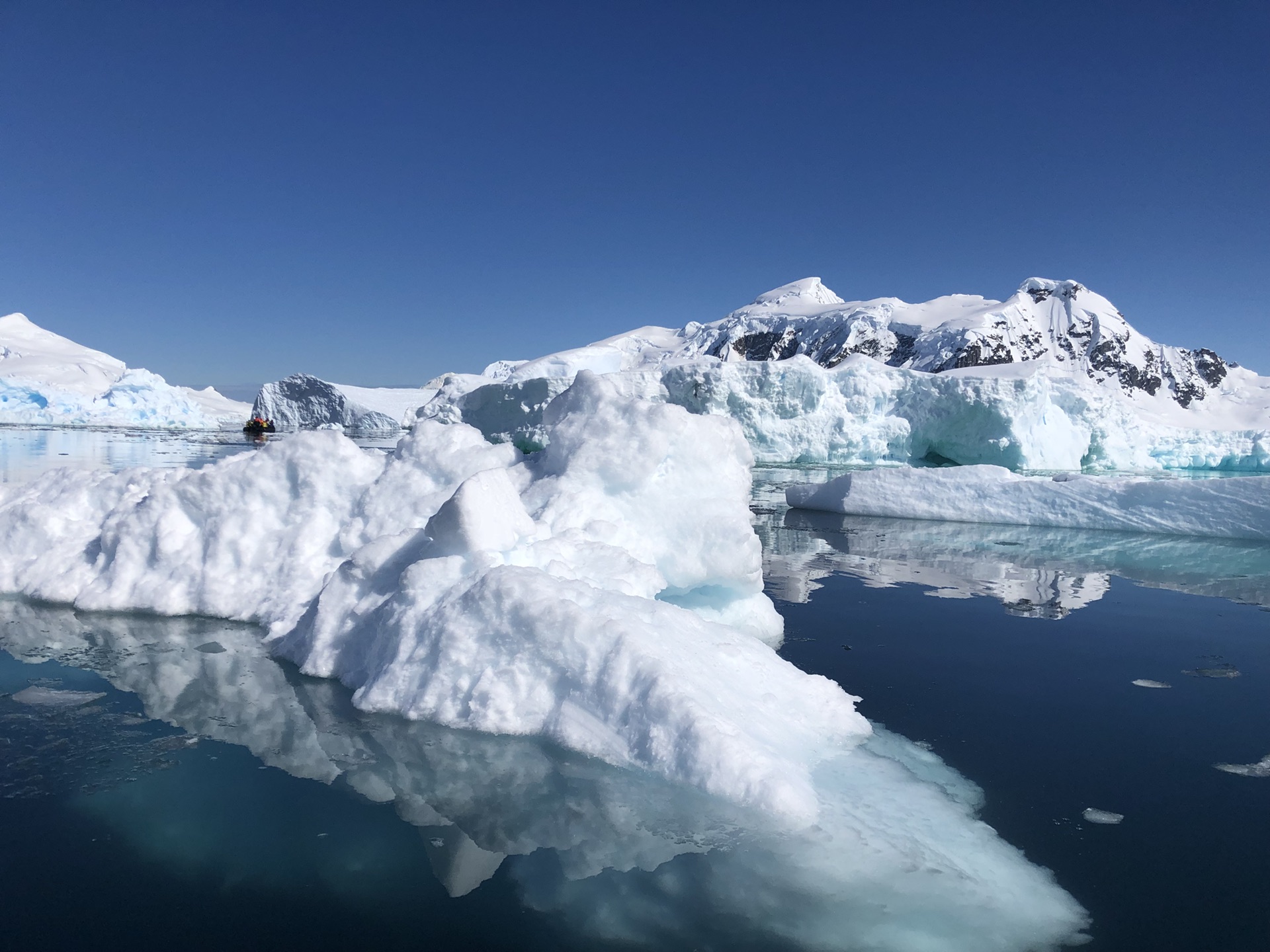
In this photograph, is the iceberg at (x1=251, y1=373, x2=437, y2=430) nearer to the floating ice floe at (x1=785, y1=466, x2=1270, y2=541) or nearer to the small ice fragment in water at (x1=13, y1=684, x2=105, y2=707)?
the floating ice floe at (x1=785, y1=466, x2=1270, y2=541)

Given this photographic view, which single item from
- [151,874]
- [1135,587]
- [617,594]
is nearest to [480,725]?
[617,594]

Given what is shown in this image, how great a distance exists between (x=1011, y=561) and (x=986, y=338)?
6469 cm

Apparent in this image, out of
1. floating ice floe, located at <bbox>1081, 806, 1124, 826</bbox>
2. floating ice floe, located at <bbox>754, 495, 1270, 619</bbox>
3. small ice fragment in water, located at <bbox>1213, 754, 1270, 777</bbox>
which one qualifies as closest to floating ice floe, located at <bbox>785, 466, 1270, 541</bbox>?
floating ice floe, located at <bbox>754, 495, 1270, 619</bbox>

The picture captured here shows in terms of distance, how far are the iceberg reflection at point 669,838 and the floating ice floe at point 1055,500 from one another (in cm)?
1125

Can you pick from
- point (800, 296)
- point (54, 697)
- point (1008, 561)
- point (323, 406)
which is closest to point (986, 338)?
point (800, 296)

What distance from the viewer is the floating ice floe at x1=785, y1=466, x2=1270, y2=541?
11680 millimetres

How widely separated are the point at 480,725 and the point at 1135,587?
727cm

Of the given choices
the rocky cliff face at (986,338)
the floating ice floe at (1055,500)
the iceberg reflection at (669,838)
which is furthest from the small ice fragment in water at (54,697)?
the rocky cliff face at (986,338)

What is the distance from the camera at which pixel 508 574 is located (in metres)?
3.75

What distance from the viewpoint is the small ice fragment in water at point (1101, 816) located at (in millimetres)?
2871

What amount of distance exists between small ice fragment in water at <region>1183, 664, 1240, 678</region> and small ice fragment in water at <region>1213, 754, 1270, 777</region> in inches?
55.5

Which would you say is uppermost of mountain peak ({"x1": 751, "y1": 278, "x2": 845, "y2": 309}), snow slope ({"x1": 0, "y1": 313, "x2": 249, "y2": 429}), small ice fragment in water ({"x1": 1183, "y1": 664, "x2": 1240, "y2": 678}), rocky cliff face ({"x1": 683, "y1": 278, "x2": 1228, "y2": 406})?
mountain peak ({"x1": 751, "y1": 278, "x2": 845, "y2": 309})

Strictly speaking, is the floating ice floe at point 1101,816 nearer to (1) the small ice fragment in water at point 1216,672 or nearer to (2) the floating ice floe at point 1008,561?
(1) the small ice fragment in water at point 1216,672

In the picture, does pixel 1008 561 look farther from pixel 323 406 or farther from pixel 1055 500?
pixel 323 406
